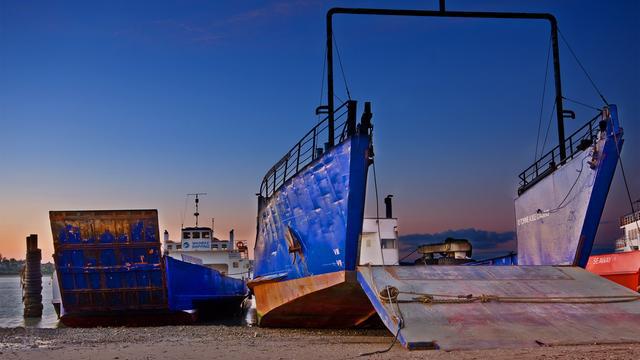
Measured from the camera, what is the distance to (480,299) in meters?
9.76

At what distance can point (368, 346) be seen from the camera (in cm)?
949

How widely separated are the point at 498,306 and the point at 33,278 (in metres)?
22.4

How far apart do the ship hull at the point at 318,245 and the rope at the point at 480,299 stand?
153 centimetres

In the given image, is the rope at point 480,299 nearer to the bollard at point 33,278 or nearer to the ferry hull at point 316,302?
the ferry hull at point 316,302

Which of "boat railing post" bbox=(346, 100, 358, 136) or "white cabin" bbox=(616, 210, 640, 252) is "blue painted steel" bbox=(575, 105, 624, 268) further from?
"white cabin" bbox=(616, 210, 640, 252)

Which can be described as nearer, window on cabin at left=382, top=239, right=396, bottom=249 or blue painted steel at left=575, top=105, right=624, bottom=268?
blue painted steel at left=575, top=105, right=624, bottom=268

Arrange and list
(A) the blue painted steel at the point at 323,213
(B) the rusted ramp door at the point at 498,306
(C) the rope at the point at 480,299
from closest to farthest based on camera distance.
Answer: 1. (B) the rusted ramp door at the point at 498,306
2. (C) the rope at the point at 480,299
3. (A) the blue painted steel at the point at 323,213

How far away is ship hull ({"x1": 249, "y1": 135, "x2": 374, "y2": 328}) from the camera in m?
11.1

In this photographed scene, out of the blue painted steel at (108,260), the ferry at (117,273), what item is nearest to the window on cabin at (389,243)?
the ferry at (117,273)

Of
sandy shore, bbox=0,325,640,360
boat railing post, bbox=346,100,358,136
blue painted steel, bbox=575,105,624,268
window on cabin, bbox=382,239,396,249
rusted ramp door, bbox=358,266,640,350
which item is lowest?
sandy shore, bbox=0,325,640,360

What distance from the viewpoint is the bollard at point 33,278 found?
86.7ft

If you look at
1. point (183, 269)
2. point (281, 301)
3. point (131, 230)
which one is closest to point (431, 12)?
point (281, 301)

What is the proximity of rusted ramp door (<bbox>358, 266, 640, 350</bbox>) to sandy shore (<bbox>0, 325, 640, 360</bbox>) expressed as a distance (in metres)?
0.41

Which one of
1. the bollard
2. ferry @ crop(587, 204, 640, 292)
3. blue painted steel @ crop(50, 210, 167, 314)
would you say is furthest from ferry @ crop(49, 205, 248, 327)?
ferry @ crop(587, 204, 640, 292)
